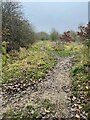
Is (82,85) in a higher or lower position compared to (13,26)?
lower

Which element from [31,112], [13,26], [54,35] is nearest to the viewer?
[31,112]

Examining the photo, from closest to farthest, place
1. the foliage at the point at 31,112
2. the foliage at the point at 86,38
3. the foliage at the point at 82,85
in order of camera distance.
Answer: the foliage at the point at 31,112 → the foliage at the point at 82,85 → the foliage at the point at 86,38

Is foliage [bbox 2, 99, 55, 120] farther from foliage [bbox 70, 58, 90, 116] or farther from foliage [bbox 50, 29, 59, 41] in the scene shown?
foliage [bbox 50, 29, 59, 41]

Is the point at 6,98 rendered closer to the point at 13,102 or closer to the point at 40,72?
the point at 13,102

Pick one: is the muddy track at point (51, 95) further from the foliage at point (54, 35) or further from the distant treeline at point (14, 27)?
the foliage at point (54, 35)

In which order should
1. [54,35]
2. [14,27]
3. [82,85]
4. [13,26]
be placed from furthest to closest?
[54,35]
[14,27]
[13,26]
[82,85]

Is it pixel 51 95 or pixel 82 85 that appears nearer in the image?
pixel 51 95

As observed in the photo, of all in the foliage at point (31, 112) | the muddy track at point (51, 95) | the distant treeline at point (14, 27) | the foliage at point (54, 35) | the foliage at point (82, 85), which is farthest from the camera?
the foliage at point (54, 35)

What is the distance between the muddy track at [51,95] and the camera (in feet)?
18.6

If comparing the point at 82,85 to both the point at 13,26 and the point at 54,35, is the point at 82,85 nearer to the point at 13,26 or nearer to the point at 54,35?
the point at 13,26

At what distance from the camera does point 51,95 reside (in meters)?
6.49

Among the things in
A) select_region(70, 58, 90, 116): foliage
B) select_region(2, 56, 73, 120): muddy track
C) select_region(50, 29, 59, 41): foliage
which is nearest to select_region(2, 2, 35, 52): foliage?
select_region(70, 58, 90, 116): foliage

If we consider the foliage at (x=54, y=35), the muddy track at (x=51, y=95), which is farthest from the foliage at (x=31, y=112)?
the foliage at (x=54, y=35)

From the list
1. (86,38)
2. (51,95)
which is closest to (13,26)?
(86,38)
